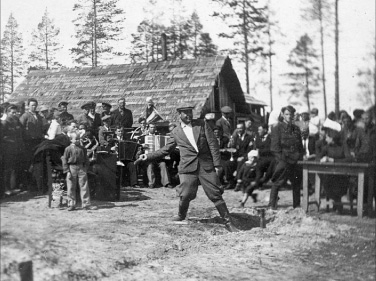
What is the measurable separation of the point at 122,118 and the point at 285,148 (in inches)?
110

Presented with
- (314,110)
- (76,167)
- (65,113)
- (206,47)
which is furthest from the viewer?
(314,110)

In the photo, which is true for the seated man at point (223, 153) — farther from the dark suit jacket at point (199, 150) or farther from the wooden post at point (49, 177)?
the wooden post at point (49, 177)

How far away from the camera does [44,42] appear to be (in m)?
4.08

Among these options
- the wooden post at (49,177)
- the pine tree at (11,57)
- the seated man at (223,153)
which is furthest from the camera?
the seated man at (223,153)

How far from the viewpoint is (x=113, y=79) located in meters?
4.46

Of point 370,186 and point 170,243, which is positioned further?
point 370,186

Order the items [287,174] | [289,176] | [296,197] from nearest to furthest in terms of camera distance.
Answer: [287,174] → [289,176] → [296,197]

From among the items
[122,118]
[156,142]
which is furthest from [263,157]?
[122,118]

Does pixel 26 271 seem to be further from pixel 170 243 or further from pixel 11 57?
pixel 170 243

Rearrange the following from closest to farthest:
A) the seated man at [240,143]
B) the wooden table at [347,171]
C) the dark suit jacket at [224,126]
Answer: the dark suit jacket at [224,126] → the seated man at [240,143] → the wooden table at [347,171]

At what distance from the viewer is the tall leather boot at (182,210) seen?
5.59m

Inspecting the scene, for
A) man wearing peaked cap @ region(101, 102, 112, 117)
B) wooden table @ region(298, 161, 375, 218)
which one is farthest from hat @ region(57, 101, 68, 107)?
wooden table @ region(298, 161, 375, 218)

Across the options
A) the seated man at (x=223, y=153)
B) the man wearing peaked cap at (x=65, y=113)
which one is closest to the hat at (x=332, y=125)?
the seated man at (x=223, y=153)

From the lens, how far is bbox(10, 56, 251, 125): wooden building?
4305mm
